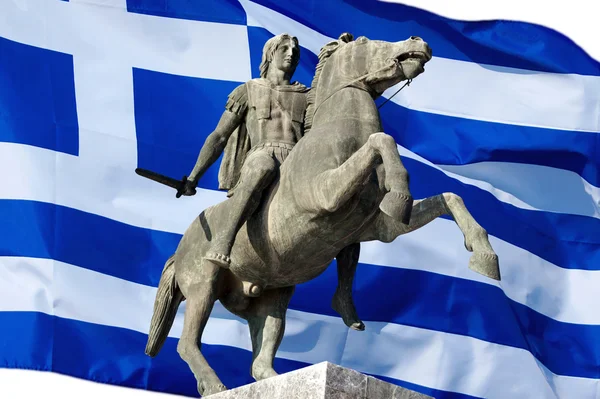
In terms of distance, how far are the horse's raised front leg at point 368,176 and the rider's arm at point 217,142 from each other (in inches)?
64.9

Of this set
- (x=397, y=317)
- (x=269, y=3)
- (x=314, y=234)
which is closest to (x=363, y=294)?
(x=397, y=317)

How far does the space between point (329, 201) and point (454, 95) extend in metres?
6.41

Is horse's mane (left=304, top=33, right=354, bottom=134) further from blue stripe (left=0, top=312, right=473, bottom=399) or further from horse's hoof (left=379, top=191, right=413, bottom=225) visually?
blue stripe (left=0, top=312, right=473, bottom=399)

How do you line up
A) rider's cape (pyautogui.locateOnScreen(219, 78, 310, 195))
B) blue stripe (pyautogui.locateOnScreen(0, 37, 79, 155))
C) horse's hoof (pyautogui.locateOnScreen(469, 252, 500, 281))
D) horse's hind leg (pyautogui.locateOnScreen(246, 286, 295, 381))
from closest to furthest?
horse's hoof (pyautogui.locateOnScreen(469, 252, 500, 281)) < horse's hind leg (pyautogui.locateOnScreen(246, 286, 295, 381)) < rider's cape (pyautogui.locateOnScreen(219, 78, 310, 195)) < blue stripe (pyautogui.locateOnScreen(0, 37, 79, 155))

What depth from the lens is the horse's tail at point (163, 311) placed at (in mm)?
11368

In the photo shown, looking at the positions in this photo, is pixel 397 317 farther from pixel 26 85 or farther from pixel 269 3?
pixel 26 85

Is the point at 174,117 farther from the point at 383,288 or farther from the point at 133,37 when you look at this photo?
the point at 383,288

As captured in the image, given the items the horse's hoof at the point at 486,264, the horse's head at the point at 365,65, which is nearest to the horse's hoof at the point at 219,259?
the horse's head at the point at 365,65

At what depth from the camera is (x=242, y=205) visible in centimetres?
1036

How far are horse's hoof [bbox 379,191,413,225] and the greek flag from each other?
5377 mm

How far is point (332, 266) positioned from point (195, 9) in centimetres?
341

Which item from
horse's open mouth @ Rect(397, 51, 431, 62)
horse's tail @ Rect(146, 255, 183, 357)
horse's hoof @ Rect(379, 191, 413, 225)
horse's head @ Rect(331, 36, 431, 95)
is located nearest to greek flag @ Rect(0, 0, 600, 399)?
horse's tail @ Rect(146, 255, 183, 357)

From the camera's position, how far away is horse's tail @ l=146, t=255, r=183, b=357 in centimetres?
1137

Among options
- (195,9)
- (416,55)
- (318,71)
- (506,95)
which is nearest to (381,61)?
(416,55)
